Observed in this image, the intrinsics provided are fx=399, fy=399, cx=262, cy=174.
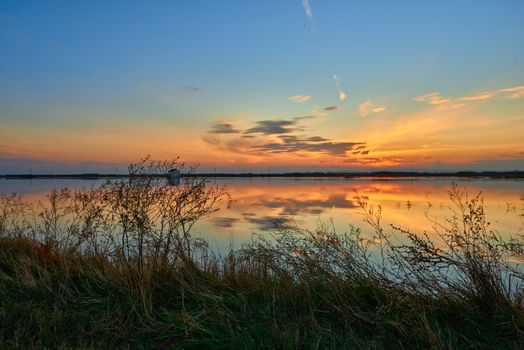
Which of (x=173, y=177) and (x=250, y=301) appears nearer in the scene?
(x=250, y=301)

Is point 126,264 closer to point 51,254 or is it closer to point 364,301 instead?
point 51,254

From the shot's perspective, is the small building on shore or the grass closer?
the grass

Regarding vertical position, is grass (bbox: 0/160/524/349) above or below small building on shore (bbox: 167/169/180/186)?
below

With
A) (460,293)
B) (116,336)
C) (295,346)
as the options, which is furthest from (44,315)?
(460,293)

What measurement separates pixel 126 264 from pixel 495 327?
566 cm

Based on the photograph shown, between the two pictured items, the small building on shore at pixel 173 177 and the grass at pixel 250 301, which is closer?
the grass at pixel 250 301

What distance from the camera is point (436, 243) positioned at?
41.7ft

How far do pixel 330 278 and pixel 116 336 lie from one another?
10.1 ft

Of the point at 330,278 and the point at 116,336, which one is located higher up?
the point at 330,278

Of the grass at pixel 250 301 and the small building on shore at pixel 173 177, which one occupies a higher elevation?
the small building on shore at pixel 173 177

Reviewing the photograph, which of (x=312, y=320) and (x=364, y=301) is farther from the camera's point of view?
(x=364, y=301)

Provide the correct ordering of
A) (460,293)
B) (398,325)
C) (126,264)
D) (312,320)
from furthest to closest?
(126,264) → (460,293) → (312,320) → (398,325)

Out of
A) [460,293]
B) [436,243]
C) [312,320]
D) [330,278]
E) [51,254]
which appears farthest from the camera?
[436,243]

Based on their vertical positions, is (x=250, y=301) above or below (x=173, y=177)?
below
